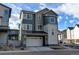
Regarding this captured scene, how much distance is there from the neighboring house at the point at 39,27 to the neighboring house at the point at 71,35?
23 centimetres

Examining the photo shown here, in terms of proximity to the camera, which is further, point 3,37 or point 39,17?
point 39,17

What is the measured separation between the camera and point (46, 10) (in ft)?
17.7

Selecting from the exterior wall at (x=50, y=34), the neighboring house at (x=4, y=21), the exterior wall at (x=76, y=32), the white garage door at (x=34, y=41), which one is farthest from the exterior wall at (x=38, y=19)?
the exterior wall at (x=76, y=32)

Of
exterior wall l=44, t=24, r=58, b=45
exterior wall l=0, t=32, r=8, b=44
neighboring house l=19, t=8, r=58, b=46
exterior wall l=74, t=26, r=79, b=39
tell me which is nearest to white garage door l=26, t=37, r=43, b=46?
neighboring house l=19, t=8, r=58, b=46

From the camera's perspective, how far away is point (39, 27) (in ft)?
17.6

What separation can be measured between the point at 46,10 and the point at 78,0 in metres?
0.84

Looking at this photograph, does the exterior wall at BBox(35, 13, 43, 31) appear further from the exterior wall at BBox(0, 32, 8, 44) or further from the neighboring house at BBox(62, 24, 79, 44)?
the exterior wall at BBox(0, 32, 8, 44)

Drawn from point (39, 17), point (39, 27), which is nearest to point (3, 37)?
point (39, 27)

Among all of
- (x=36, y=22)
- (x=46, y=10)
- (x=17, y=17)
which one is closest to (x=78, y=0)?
(x=46, y=10)

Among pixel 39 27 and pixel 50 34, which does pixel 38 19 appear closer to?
pixel 39 27

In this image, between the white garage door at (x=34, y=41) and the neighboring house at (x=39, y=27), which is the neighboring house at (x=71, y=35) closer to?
the neighboring house at (x=39, y=27)

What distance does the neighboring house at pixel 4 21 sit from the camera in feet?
17.3

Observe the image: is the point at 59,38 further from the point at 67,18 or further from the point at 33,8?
the point at 33,8

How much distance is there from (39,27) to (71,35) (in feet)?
2.72
